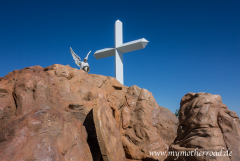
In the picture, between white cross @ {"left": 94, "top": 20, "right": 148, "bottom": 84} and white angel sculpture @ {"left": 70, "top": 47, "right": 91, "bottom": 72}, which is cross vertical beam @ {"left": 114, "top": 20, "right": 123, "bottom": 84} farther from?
white angel sculpture @ {"left": 70, "top": 47, "right": 91, "bottom": 72}

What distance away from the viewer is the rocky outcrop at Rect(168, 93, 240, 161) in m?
4.47

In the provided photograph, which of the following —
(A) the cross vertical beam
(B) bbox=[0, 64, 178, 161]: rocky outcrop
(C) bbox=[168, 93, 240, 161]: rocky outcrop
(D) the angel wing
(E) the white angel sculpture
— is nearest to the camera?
(B) bbox=[0, 64, 178, 161]: rocky outcrop

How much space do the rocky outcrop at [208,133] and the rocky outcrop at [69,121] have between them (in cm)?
15

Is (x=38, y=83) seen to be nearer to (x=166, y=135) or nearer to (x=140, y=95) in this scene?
(x=140, y=95)

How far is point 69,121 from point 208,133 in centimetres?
339

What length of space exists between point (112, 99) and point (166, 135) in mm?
2854

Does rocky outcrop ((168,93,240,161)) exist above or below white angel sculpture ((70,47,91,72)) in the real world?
below

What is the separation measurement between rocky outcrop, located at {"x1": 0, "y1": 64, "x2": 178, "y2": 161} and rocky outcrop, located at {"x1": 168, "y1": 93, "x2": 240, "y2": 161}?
0.48 ft

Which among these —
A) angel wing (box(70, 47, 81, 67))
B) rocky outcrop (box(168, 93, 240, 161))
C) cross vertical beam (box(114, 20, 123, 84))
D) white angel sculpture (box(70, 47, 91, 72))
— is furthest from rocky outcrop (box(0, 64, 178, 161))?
cross vertical beam (box(114, 20, 123, 84))

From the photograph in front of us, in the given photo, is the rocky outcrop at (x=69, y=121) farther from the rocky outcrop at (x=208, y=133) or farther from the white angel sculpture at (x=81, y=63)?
the white angel sculpture at (x=81, y=63)

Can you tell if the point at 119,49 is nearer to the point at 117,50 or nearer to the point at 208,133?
the point at 117,50

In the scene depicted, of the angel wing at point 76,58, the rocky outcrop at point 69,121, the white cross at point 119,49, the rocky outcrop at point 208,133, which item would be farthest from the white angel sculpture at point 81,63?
the rocky outcrop at point 208,133

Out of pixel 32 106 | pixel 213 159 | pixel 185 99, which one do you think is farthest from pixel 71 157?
pixel 185 99

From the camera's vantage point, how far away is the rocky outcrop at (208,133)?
4.47 metres
